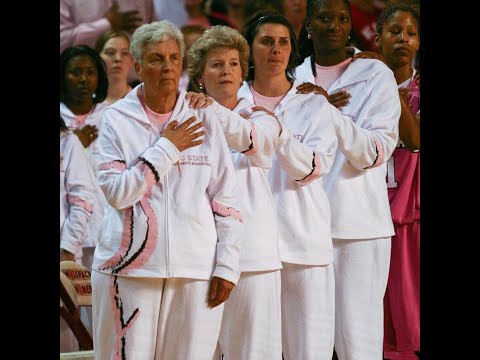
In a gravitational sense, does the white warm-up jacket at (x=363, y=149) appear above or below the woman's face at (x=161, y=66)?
below

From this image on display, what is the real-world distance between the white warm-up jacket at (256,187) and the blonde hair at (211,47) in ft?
0.69

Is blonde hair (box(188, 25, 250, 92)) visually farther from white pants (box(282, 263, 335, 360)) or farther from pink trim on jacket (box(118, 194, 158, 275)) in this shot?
white pants (box(282, 263, 335, 360))

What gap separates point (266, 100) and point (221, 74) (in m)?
0.30

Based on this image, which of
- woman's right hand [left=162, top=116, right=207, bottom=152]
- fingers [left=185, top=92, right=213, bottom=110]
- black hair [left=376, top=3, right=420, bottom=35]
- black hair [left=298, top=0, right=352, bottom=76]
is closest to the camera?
woman's right hand [left=162, top=116, right=207, bottom=152]

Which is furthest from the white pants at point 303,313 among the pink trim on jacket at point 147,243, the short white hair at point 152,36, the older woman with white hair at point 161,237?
the short white hair at point 152,36

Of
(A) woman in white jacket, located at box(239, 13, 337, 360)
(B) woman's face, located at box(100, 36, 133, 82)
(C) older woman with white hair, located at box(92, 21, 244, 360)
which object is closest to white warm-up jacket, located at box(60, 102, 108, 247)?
(B) woman's face, located at box(100, 36, 133, 82)

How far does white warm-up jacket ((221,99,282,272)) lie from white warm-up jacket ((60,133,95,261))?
2.16ft

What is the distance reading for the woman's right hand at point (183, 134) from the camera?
4328mm

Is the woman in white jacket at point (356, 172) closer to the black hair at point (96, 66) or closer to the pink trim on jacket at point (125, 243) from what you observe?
the black hair at point (96, 66)

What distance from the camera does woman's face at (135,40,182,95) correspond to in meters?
4.39

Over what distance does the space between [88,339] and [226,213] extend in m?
0.93

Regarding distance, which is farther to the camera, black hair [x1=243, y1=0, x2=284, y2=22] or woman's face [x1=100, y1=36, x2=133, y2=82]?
black hair [x1=243, y1=0, x2=284, y2=22]

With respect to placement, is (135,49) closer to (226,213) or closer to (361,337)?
(226,213)

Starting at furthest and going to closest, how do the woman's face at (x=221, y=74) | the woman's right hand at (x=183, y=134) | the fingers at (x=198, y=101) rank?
the woman's face at (x=221, y=74) → the fingers at (x=198, y=101) → the woman's right hand at (x=183, y=134)
